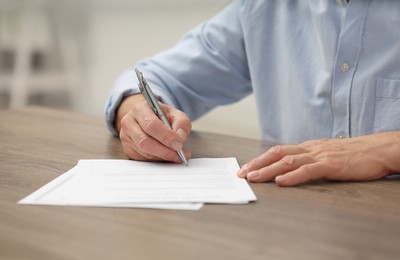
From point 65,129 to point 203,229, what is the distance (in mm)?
598

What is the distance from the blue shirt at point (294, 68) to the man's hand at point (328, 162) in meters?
0.23

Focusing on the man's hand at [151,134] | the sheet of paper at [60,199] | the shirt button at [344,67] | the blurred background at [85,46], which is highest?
the shirt button at [344,67]

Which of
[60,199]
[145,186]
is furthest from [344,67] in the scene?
[60,199]

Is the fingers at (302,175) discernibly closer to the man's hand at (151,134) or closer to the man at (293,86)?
the man at (293,86)

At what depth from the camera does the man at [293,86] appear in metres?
0.72

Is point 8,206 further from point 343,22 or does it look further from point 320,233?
point 343,22

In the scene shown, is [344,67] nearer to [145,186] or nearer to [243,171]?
[243,171]

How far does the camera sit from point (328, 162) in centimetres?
69

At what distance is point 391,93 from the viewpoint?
3.13 ft

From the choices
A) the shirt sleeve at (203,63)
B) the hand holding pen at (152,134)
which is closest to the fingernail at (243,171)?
the hand holding pen at (152,134)

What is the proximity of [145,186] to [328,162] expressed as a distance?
254 mm

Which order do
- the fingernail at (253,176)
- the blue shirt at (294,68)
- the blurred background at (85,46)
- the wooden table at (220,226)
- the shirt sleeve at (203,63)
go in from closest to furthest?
the wooden table at (220,226), the fingernail at (253,176), the blue shirt at (294,68), the shirt sleeve at (203,63), the blurred background at (85,46)

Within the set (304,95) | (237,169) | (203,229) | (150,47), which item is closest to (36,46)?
(150,47)

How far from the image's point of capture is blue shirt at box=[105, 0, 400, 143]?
96cm
